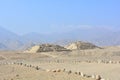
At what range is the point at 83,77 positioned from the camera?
22719mm

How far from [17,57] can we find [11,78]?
28.8m

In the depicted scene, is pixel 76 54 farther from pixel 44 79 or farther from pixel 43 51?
pixel 44 79

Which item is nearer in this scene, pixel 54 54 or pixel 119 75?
pixel 119 75

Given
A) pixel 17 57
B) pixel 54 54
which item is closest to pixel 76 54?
pixel 54 54

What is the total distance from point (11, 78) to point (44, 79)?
6.87 feet

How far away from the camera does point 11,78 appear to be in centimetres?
2327

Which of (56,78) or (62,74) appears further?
(62,74)

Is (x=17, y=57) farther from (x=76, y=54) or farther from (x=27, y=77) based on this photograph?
(x=27, y=77)

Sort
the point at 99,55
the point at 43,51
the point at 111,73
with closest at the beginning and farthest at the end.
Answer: the point at 111,73 → the point at 99,55 → the point at 43,51

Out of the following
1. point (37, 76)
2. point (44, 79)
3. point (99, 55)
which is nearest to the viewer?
point (44, 79)

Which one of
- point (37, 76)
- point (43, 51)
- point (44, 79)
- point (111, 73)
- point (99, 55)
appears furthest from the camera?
point (43, 51)

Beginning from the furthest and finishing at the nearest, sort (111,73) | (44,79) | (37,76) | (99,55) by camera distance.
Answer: (99,55)
(111,73)
(37,76)
(44,79)

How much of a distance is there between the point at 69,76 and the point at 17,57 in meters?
29.4

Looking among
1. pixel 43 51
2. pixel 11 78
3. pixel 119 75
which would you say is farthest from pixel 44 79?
pixel 43 51
